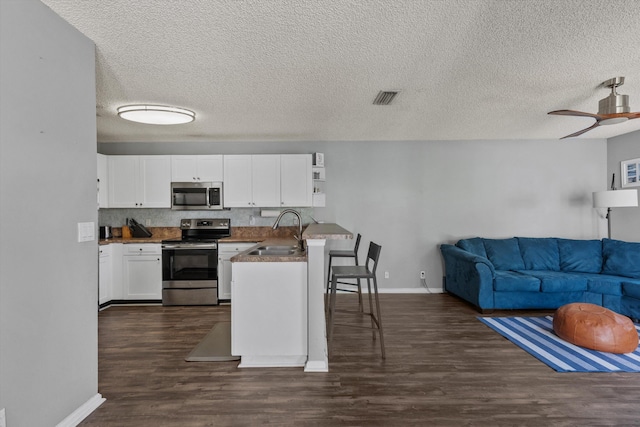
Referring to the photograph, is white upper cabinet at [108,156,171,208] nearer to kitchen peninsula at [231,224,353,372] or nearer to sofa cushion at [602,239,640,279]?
kitchen peninsula at [231,224,353,372]

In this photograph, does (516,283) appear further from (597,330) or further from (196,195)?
(196,195)

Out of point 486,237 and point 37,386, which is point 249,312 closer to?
point 37,386

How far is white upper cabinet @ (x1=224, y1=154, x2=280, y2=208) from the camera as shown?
198 inches

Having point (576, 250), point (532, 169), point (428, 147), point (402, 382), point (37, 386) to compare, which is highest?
point (428, 147)

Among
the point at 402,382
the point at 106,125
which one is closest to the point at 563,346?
the point at 402,382

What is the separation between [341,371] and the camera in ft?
8.82

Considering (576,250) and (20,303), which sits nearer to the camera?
(20,303)

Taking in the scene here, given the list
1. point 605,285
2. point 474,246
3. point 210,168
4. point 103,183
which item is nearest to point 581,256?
point 605,285

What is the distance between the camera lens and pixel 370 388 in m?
2.43

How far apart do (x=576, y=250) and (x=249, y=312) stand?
4.74 m

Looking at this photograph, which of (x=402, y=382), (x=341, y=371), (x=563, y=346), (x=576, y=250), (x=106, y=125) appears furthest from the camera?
(x=576, y=250)

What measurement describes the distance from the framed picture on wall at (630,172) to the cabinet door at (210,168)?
6008mm

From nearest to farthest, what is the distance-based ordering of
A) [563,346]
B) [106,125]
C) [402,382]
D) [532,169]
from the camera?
[402,382] < [563,346] < [106,125] < [532,169]

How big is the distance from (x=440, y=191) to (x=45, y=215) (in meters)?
4.96
